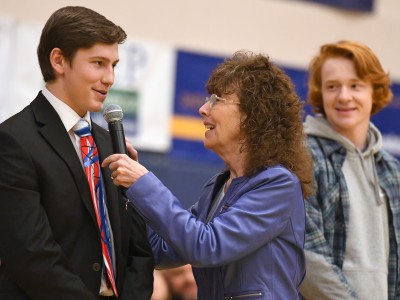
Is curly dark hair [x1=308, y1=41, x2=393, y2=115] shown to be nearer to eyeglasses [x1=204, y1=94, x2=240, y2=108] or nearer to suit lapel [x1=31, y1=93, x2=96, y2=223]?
eyeglasses [x1=204, y1=94, x2=240, y2=108]

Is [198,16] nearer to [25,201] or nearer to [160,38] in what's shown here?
[160,38]

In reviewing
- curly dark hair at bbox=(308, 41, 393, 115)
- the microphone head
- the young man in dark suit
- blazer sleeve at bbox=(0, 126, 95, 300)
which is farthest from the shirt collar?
curly dark hair at bbox=(308, 41, 393, 115)

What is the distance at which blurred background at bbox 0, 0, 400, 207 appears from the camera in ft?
23.5

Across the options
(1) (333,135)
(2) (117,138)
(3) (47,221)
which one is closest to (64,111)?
(2) (117,138)

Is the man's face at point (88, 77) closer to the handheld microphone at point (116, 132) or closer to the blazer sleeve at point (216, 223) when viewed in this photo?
the handheld microphone at point (116, 132)

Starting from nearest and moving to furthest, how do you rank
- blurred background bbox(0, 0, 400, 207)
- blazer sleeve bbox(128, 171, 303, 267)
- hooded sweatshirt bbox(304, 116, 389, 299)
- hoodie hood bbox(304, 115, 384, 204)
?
blazer sleeve bbox(128, 171, 303, 267)
hooded sweatshirt bbox(304, 116, 389, 299)
hoodie hood bbox(304, 115, 384, 204)
blurred background bbox(0, 0, 400, 207)

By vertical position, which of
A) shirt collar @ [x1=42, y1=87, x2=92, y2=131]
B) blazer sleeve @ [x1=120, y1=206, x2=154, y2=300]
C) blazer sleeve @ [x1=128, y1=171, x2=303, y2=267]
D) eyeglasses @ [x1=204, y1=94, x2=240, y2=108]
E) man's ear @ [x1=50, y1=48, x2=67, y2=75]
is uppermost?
man's ear @ [x1=50, y1=48, x2=67, y2=75]

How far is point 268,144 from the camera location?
10.1 ft

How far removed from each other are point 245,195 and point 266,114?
0.33m

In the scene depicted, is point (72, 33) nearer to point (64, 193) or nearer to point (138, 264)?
point (64, 193)

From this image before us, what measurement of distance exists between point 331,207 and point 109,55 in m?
1.34

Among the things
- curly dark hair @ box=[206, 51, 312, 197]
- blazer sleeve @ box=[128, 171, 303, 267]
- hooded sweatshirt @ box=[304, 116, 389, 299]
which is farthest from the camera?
hooded sweatshirt @ box=[304, 116, 389, 299]

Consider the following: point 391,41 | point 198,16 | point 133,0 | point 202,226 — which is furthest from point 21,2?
point 202,226

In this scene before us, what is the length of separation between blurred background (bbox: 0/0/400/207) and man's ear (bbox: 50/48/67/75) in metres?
4.11
